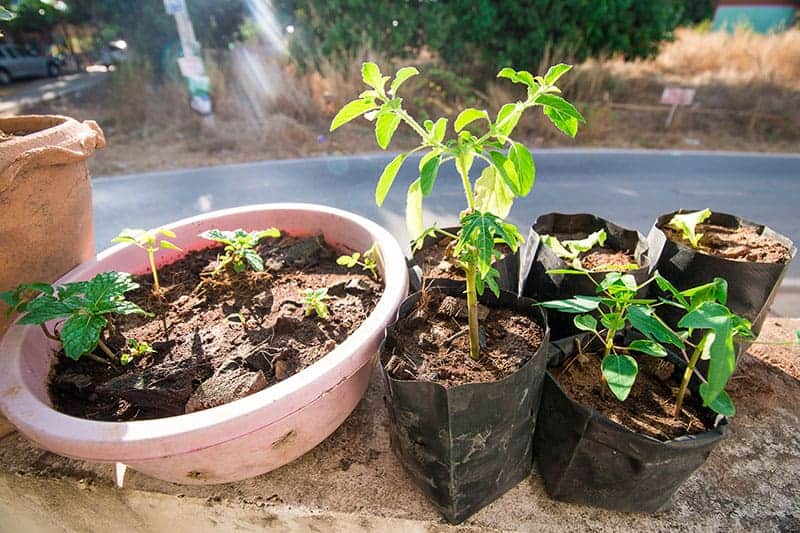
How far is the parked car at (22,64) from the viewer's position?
9820mm

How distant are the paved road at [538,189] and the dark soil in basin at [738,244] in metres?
1.64

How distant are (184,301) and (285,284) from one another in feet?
0.84

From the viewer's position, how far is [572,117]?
0.72 m

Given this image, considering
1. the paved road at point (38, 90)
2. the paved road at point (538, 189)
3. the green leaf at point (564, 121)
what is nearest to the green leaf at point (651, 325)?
the green leaf at point (564, 121)

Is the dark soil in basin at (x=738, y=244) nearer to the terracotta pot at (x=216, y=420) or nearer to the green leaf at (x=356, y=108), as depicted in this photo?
the terracotta pot at (x=216, y=420)

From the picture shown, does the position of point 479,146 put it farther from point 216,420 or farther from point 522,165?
point 216,420

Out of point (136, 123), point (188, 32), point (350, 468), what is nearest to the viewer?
point (350, 468)

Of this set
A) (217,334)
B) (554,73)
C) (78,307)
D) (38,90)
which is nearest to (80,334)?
(78,307)

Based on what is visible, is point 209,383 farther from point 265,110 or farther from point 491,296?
point 265,110

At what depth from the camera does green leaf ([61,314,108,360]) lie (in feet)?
2.73

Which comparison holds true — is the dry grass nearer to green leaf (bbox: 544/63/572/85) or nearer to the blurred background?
the blurred background

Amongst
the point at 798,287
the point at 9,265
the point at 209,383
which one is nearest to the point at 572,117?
the point at 209,383

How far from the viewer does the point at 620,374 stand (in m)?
0.75

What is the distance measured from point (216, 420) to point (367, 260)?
0.60m
